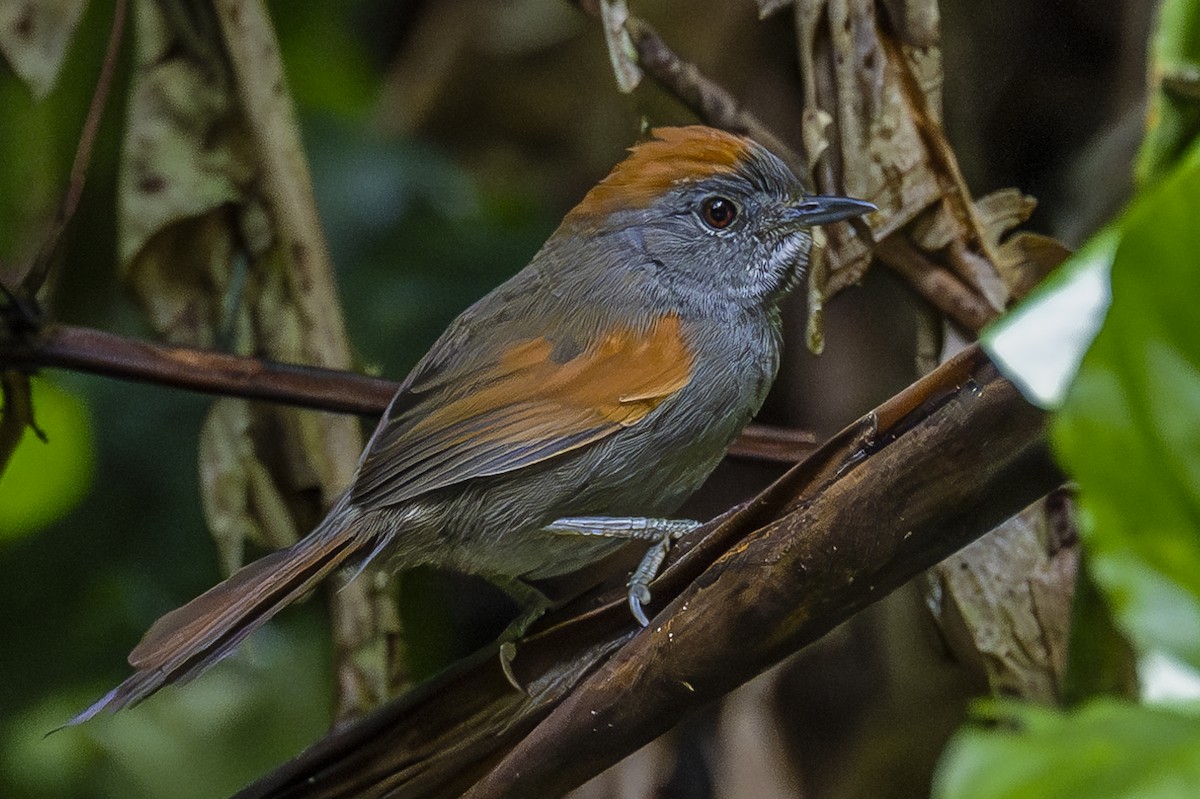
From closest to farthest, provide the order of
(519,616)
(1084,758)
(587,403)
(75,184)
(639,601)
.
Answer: (1084,758) < (639,601) < (587,403) < (519,616) < (75,184)

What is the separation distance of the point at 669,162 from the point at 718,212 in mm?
89

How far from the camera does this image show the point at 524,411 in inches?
56.6

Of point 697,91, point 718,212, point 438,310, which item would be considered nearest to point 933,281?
point 718,212

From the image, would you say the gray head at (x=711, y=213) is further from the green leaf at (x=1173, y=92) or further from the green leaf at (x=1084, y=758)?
the green leaf at (x=1084, y=758)

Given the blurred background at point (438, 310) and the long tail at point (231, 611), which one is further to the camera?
the blurred background at point (438, 310)

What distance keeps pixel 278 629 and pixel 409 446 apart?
2.28 feet

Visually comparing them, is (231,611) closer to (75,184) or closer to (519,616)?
(519,616)

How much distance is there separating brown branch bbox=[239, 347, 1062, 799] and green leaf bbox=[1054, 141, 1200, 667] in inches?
10.6

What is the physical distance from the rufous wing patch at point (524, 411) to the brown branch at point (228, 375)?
13cm

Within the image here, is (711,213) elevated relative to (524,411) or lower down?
elevated

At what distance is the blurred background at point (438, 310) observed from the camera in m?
1.48

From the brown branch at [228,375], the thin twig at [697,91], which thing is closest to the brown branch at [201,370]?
the brown branch at [228,375]

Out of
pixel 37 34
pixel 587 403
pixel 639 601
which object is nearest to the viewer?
pixel 639 601

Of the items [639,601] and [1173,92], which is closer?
[1173,92]
